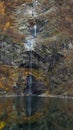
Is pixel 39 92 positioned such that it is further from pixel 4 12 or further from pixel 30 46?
pixel 4 12

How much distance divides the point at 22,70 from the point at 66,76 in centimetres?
644

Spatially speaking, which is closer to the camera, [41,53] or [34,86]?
[34,86]

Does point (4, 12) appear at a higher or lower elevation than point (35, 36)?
higher

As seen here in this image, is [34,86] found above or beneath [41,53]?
beneath

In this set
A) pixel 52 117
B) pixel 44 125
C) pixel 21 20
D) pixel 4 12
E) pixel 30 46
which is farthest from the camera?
pixel 21 20

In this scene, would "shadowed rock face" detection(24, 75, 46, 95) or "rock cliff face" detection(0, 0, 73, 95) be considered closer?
"rock cliff face" detection(0, 0, 73, 95)

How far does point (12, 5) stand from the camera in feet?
82.1

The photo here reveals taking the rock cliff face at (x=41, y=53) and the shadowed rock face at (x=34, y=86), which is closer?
the rock cliff face at (x=41, y=53)

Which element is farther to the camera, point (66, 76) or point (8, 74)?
point (66, 76)

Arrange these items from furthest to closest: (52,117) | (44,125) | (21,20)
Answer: (21,20), (52,117), (44,125)

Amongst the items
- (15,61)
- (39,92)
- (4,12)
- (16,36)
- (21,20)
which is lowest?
(39,92)

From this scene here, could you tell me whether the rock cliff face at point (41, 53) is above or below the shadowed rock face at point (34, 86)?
above

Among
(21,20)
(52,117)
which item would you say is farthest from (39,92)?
(52,117)

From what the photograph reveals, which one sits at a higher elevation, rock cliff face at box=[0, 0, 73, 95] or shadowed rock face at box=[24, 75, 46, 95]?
rock cliff face at box=[0, 0, 73, 95]
